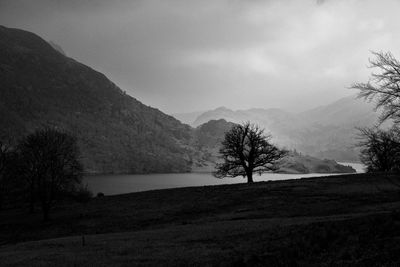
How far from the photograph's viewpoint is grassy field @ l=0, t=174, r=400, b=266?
18703 mm

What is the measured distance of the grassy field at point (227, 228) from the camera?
61.4 ft

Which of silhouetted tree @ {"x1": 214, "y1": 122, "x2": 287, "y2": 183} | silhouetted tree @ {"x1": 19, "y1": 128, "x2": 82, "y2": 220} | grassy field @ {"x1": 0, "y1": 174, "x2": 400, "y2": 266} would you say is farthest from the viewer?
silhouetted tree @ {"x1": 214, "y1": 122, "x2": 287, "y2": 183}

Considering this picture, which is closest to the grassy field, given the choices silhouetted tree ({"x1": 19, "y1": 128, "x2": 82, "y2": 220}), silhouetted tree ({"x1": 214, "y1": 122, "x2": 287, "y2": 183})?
silhouetted tree ({"x1": 19, "y1": 128, "x2": 82, "y2": 220})

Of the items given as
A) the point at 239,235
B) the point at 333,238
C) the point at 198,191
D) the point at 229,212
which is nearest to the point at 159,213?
the point at 229,212

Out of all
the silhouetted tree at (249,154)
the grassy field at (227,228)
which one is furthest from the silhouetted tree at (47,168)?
the silhouetted tree at (249,154)

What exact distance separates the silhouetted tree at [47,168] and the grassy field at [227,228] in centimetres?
389

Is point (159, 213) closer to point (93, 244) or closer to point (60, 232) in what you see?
point (60, 232)

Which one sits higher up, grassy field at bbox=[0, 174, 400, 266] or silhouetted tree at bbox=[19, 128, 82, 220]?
silhouetted tree at bbox=[19, 128, 82, 220]

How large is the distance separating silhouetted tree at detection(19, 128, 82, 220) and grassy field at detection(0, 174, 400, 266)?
3893 millimetres

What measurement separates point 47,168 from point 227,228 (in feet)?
136

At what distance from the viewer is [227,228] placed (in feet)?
105

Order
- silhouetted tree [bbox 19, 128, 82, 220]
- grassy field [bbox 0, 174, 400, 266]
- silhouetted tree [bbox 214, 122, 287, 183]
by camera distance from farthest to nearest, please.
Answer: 1. silhouetted tree [bbox 214, 122, 287, 183]
2. silhouetted tree [bbox 19, 128, 82, 220]
3. grassy field [bbox 0, 174, 400, 266]

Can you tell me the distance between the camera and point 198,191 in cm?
6500

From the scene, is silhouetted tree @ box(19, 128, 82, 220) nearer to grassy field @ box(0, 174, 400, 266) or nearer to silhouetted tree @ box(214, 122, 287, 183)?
grassy field @ box(0, 174, 400, 266)
